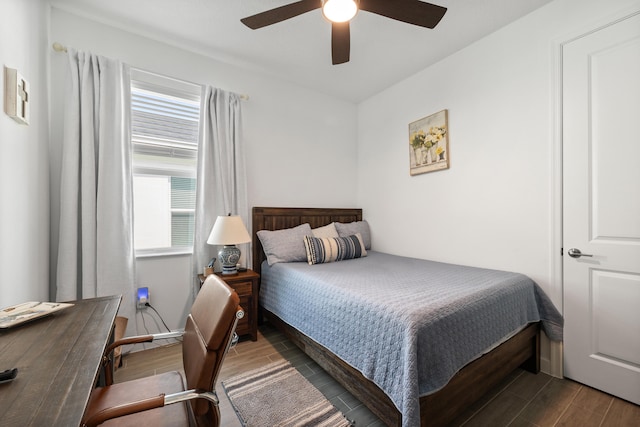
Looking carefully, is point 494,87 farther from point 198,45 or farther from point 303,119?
point 198,45

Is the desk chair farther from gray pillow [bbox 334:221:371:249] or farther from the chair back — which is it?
gray pillow [bbox 334:221:371:249]

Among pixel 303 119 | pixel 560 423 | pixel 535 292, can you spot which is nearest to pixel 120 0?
pixel 303 119

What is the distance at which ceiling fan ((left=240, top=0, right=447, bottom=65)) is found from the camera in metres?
1.52

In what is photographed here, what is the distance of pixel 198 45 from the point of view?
98.0 inches

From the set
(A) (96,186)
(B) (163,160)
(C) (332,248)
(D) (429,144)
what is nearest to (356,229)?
(C) (332,248)

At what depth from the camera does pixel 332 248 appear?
108 inches

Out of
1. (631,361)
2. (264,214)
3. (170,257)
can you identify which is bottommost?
(631,361)

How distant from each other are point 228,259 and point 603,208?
2.78 meters

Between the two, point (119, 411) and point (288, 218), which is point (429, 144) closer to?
point (288, 218)

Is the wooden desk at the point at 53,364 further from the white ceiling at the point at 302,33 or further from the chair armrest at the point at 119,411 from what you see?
the white ceiling at the point at 302,33

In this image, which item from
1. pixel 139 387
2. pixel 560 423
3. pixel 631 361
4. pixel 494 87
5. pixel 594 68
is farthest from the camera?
pixel 494 87

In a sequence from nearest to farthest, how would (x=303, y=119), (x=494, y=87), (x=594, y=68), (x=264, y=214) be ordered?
(x=594, y=68)
(x=494, y=87)
(x=264, y=214)
(x=303, y=119)

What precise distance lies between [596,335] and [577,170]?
111cm

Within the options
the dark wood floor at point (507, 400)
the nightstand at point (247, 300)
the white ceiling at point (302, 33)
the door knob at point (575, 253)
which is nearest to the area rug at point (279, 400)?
the dark wood floor at point (507, 400)
